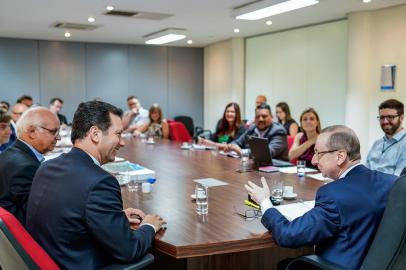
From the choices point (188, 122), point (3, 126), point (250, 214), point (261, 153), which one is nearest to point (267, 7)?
point (261, 153)

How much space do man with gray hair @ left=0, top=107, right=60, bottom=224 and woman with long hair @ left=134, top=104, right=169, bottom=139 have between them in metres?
4.36

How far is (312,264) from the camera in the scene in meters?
2.04

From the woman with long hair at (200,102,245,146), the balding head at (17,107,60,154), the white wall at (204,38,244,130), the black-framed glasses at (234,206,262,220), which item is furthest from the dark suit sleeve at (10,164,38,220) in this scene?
the white wall at (204,38,244,130)

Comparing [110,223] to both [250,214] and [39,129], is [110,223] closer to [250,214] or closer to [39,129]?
[250,214]

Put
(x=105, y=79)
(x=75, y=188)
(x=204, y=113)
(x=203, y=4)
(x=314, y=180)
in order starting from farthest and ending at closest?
(x=204, y=113) → (x=105, y=79) → (x=203, y=4) → (x=314, y=180) → (x=75, y=188)

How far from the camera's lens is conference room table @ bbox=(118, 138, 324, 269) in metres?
2.08

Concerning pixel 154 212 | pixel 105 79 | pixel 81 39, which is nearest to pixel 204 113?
pixel 105 79

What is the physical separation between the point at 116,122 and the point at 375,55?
578 centimetres

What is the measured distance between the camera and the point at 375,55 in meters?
6.88

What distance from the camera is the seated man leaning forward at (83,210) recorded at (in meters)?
1.83

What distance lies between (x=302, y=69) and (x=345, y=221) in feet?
22.7

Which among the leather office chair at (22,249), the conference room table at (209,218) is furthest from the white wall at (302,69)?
the leather office chair at (22,249)

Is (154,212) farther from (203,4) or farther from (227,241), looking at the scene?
(203,4)

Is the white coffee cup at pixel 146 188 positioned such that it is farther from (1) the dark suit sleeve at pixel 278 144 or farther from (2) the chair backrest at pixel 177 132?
(2) the chair backrest at pixel 177 132
